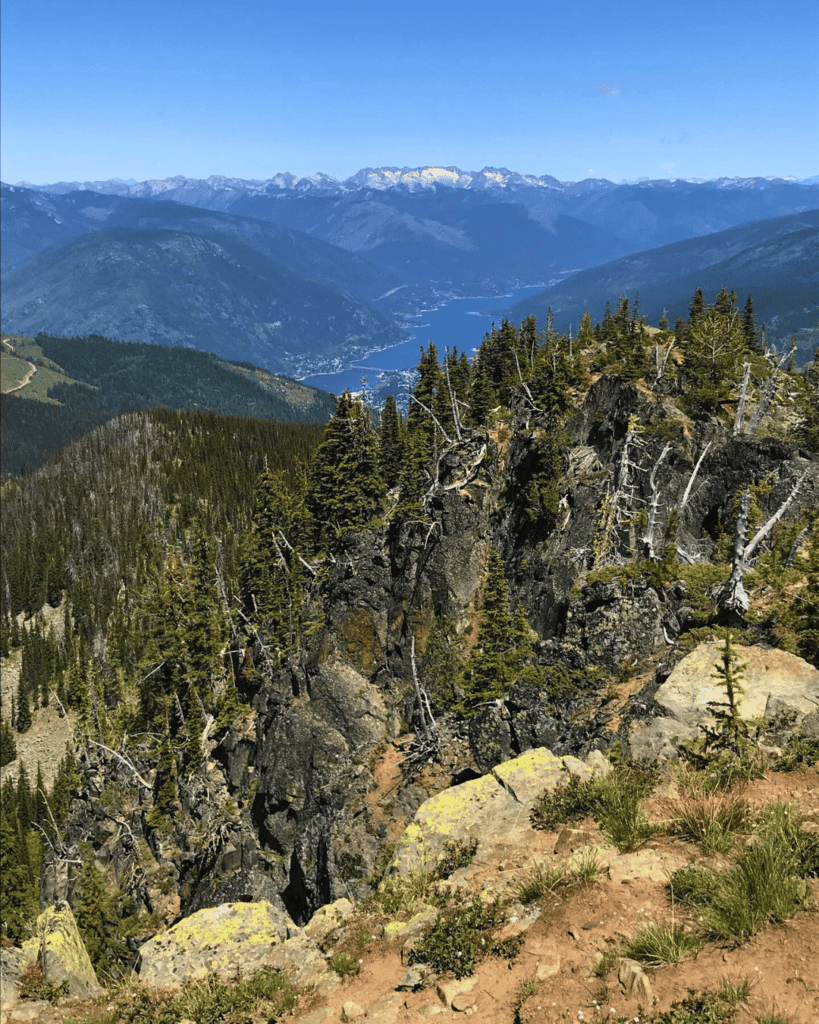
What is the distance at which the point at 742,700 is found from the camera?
46.7ft

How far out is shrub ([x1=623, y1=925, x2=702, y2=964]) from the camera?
7965mm

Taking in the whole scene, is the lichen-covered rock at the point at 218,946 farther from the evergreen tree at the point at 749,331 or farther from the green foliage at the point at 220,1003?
the evergreen tree at the point at 749,331

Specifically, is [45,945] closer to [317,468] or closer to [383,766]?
[383,766]

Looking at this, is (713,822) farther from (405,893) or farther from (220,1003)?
(220,1003)

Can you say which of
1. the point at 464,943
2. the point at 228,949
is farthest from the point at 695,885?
the point at 228,949

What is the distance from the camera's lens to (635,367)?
1891 inches

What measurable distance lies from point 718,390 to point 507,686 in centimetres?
2939

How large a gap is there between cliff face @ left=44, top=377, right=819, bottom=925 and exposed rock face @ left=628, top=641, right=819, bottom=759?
3600mm

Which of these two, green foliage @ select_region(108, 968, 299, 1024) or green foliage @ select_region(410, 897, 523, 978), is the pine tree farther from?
green foliage @ select_region(108, 968, 299, 1024)

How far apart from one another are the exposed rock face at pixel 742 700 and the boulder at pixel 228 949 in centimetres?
865

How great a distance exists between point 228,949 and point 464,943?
18.2 ft

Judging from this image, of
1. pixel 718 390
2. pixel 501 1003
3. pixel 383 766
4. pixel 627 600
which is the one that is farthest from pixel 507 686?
pixel 718 390

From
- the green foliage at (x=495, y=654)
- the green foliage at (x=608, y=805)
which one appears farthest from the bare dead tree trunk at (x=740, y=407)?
the green foliage at (x=608, y=805)

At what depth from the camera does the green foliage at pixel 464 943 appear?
9469 millimetres
